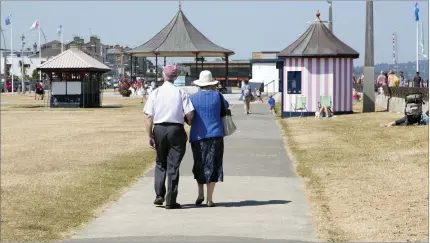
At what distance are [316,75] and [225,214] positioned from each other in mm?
23773

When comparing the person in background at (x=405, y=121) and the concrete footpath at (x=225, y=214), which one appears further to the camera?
the person in background at (x=405, y=121)

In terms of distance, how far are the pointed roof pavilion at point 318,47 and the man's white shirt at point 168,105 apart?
75.3 feet

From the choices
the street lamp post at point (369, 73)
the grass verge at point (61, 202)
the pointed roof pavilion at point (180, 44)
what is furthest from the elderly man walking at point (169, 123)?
the pointed roof pavilion at point (180, 44)

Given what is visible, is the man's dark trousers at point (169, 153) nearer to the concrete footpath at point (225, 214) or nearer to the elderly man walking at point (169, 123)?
the elderly man walking at point (169, 123)

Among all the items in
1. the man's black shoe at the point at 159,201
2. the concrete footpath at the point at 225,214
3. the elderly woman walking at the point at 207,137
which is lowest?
the concrete footpath at the point at 225,214

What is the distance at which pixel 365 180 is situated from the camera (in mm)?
14773

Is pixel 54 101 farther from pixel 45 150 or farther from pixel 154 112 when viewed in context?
pixel 154 112

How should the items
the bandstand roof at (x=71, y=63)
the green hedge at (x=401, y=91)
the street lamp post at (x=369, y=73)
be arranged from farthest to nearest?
the bandstand roof at (x=71, y=63), the street lamp post at (x=369, y=73), the green hedge at (x=401, y=91)

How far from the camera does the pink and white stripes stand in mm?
34844

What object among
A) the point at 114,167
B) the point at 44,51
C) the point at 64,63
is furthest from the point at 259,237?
the point at 44,51

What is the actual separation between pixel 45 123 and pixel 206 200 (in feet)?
71.8

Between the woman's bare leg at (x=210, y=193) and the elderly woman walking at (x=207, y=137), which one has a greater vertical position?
the elderly woman walking at (x=207, y=137)

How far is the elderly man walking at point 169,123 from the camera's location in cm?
1210

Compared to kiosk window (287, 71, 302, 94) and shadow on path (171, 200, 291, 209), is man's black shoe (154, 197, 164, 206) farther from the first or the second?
kiosk window (287, 71, 302, 94)
